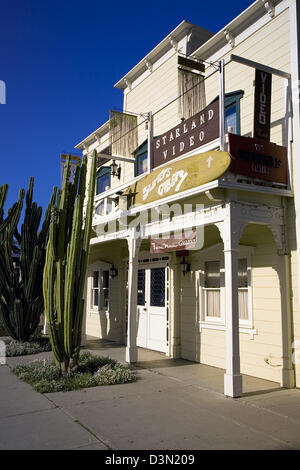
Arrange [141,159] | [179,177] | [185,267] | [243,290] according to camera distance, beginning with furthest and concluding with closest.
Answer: [141,159] < [185,267] < [243,290] < [179,177]

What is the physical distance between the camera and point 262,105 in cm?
657

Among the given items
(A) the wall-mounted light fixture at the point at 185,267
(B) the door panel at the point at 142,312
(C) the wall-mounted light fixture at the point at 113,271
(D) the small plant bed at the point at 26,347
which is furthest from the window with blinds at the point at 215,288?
(D) the small plant bed at the point at 26,347

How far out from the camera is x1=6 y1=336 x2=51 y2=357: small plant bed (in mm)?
9570

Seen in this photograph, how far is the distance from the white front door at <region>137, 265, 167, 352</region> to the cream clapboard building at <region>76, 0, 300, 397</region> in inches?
1.8

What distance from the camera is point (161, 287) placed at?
388 inches

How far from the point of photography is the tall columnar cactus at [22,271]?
10.5 meters

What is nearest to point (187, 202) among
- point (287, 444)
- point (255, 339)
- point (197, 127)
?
point (197, 127)

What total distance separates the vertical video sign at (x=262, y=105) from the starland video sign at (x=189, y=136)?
2.21 feet

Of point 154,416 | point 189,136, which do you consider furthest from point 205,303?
point 154,416

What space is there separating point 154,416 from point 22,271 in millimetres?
7024

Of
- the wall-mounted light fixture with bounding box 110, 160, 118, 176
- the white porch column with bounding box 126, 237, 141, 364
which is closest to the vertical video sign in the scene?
the white porch column with bounding box 126, 237, 141, 364

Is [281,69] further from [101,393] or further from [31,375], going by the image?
[31,375]

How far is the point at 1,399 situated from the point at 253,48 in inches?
309

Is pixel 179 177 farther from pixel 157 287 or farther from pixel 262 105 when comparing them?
pixel 157 287
